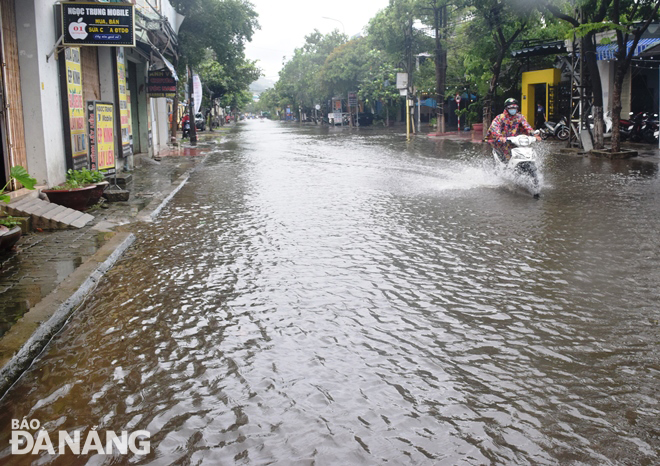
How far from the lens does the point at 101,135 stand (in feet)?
43.7

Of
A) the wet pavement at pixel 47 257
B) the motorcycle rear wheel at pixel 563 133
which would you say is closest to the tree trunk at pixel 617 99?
the motorcycle rear wheel at pixel 563 133

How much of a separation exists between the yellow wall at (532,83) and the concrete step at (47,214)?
27.2 metres

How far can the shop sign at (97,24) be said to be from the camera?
1171 centimetres

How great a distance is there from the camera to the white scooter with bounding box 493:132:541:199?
→ 12.1 m

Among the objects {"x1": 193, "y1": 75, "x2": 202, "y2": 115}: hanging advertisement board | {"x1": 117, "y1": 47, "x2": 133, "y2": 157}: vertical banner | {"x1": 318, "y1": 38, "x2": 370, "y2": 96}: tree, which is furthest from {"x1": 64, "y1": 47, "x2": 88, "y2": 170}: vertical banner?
{"x1": 318, "y1": 38, "x2": 370, "y2": 96}: tree

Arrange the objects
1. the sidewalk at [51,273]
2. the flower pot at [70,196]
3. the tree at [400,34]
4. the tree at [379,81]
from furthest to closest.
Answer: the tree at [379,81] → the tree at [400,34] → the flower pot at [70,196] → the sidewalk at [51,273]

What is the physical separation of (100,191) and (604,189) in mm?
9437

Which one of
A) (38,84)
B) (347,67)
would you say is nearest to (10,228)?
(38,84)

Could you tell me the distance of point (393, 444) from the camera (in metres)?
3.42

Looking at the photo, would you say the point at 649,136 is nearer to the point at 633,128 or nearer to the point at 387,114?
the point at 633,128

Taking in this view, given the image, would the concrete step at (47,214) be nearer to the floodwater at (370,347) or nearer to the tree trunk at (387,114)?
the floodwater at (370,347)

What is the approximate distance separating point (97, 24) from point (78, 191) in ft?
11.2

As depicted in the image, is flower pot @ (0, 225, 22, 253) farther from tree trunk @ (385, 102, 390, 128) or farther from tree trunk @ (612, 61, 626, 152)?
tree trunk @ (385, 102, 390, 128)

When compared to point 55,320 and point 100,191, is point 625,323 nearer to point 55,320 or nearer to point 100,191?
point 55,320
